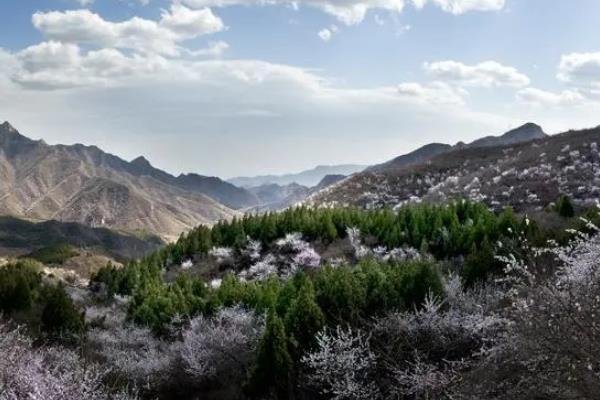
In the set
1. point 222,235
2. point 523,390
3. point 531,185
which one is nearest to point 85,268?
point 222,235

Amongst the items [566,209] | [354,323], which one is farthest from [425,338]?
[566,209]

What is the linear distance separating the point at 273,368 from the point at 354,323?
140 inches

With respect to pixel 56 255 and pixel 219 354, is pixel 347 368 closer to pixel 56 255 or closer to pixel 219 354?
pixel 219 354

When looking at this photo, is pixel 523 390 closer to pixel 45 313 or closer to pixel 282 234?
pixel 45 313

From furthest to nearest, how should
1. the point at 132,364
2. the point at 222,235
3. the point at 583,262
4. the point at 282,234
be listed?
1. the point at 222,235
2. the point at 282,234
3. the point at 132,364
4. the point at 583,262

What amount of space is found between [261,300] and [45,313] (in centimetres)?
1148

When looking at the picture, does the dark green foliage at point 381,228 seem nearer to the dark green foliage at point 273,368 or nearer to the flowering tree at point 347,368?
the dark green foliage at point 273,368

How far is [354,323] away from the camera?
77.0ft

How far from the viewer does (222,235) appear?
6781cm

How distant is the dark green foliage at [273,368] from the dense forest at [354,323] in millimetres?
49

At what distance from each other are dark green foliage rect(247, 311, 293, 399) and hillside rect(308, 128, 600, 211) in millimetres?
46624

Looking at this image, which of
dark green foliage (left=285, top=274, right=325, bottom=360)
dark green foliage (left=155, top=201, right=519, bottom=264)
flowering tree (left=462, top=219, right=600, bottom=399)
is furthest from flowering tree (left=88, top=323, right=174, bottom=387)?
dark green foliage (left=155, top=201, right=519, bottom=264)

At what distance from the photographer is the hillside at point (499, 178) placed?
69375mm

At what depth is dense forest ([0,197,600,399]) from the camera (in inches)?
418
